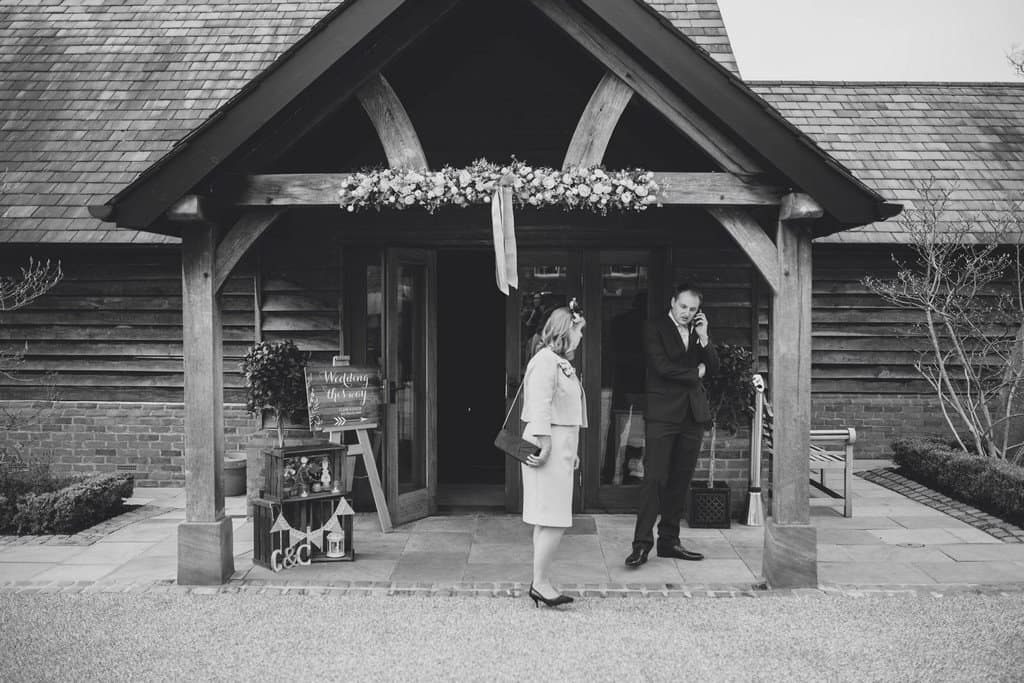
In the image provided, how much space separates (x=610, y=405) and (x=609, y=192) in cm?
277

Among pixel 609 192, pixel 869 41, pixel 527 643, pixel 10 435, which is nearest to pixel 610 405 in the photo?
pixel 609 192

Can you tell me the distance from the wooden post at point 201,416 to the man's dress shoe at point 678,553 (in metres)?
3.15

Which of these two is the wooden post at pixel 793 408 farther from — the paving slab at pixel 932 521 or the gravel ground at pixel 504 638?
the paving slab at pixel 932 521

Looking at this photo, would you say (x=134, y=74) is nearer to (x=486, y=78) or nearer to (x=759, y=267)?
(x=486, y=78)

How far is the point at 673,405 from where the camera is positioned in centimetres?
595

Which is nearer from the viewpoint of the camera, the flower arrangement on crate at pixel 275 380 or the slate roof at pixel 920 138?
the flower arrangement on crate at pixel 275 380

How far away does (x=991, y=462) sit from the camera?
7.86 meters

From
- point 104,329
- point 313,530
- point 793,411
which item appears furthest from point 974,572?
point 104,329

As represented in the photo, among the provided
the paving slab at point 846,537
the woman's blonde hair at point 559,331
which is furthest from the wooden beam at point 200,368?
the paving slab at point 846,537

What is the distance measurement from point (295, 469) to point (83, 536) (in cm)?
224

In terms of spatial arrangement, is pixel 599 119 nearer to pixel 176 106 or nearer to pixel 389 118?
pixel 389 118

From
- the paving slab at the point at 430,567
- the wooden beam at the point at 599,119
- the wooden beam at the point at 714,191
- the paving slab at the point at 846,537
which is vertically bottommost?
the paving slab at the point at 846,537

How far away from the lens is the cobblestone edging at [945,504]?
22.9 ft

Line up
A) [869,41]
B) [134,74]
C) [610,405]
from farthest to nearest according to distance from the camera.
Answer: [869,41], [134,74], [610,405]
